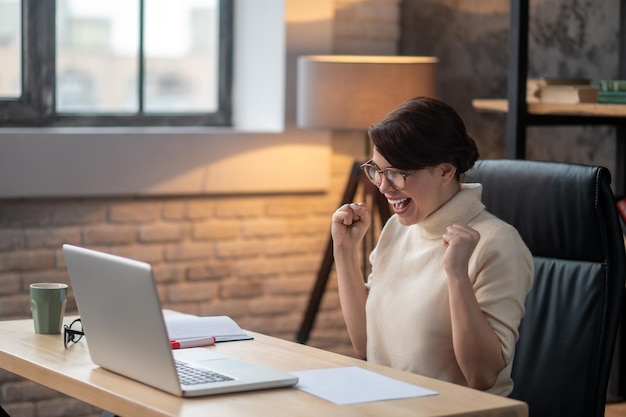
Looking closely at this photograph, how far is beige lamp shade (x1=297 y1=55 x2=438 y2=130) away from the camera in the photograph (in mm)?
3738

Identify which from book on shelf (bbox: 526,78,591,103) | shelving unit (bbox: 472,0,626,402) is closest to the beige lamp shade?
shelving unit (bbox: 472,0,626,402)

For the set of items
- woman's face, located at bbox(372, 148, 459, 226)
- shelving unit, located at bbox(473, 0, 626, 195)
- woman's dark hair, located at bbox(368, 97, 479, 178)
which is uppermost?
shelving unit, located at bbox(473, 0, 626, 195)

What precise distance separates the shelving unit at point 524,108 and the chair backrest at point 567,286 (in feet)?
3.00

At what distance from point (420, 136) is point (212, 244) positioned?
209 centimetres

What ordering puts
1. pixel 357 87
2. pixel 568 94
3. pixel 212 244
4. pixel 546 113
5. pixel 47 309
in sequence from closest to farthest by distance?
1. pixel 47 309
2. pixel 568 94
3. pixel 546 113
4. pixel 357 87
5. pixel 212 244

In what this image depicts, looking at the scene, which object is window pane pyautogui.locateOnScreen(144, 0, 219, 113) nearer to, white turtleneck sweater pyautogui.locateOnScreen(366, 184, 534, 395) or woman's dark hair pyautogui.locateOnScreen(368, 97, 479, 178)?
white turtleneck sweater pyautogui.locateOnScreen(366, 184, 534, 395)

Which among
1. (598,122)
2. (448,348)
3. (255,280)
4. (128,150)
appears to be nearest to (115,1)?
(128,150)

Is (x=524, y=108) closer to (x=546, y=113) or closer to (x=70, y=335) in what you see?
(x=546, y=113)

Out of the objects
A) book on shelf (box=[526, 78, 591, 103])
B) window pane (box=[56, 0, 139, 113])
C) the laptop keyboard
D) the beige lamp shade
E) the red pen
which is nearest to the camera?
the laptop keyboard

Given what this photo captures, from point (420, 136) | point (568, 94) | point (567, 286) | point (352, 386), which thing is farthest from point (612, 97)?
point (352, 386)

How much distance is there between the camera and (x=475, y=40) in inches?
172

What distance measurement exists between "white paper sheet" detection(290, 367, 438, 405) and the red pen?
31 cm

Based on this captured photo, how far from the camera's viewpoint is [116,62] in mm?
4297

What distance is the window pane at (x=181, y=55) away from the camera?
14.3 ft
